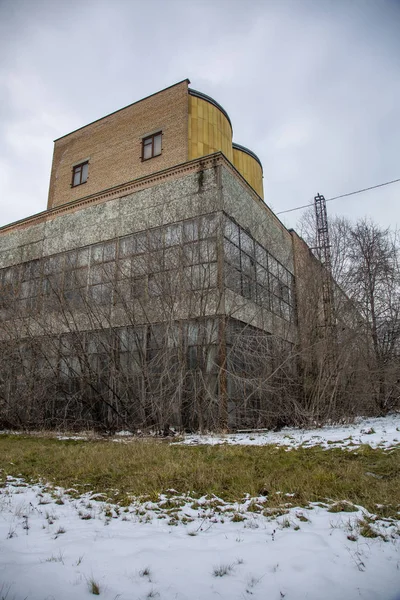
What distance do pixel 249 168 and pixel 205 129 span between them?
5457 millimetres

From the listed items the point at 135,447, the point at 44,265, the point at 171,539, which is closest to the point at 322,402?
the point at 135,447

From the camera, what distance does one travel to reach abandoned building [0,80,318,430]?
11.4 meters

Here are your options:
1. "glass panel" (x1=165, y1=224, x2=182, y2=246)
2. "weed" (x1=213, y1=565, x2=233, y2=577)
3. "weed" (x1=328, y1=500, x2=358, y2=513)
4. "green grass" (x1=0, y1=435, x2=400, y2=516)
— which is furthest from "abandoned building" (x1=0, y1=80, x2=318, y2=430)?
"weed" (x1=213, y1=565, x2=233, y2=577)

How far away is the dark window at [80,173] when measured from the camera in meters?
Answer: 17.9

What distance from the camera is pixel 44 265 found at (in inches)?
656

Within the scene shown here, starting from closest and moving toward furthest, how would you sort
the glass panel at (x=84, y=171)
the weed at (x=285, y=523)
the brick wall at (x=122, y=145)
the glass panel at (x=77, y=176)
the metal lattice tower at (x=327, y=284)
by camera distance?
the weed at (x=285, y=523), the metal lattice tower at (x=327, y=284), the brick wall at (x=122, y=145), the glass panel at (x=84, y=171), the glass panel at (x=77, y=176)

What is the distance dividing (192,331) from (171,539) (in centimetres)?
864

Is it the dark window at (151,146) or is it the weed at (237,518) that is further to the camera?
the dark window at (151,146)

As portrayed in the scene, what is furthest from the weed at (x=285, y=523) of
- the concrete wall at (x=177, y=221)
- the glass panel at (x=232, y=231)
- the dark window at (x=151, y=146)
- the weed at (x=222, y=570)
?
the dark window at (x=151, y=146)

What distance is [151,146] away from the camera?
16.1 m

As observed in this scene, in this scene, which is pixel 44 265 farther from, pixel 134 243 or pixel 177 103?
pixel 177 103

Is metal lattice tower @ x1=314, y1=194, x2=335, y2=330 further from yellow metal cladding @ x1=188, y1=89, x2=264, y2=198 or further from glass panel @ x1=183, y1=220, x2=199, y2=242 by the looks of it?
yellow metal cladding @ x1=188, y1=89, x2=264, y2=198

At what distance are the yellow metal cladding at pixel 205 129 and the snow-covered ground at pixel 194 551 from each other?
13.2 m

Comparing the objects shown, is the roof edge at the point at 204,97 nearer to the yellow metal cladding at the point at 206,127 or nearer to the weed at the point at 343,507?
the yellow metal cladding at the point at 206,127
